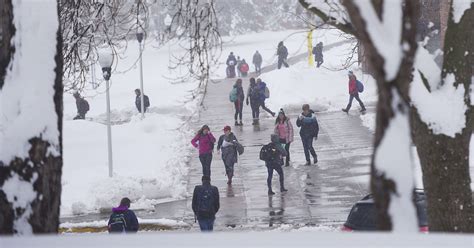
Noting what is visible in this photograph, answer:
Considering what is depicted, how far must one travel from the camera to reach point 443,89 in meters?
8.34

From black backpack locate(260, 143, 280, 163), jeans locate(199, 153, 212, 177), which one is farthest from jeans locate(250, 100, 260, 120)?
black backpack locate(260, 143, 280, 163)

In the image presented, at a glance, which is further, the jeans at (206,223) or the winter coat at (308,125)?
the winter coat at (308,125)

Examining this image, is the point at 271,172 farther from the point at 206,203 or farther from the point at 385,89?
the point at 385,89

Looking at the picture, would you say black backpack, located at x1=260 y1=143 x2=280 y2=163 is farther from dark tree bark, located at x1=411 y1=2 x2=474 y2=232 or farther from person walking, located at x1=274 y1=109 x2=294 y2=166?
dark tree bark, located at x1=411 y1=2 x2=474 y2=232

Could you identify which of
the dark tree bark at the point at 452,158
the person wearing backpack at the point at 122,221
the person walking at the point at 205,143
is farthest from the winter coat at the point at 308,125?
the dark tree bark at the point at 452,158

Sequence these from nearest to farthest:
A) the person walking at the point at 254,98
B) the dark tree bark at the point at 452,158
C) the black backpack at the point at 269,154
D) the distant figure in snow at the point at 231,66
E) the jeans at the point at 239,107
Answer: the dark tree bark at the point at 452,158 < the black backpack at the point at 269,154 < the jeans at the point at 239,107 < the person walking at the point at 254,98 < the distant figure in snow at the point at 231,66

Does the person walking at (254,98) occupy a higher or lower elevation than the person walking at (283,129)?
higher

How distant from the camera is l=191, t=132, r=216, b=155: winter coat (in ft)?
62.0

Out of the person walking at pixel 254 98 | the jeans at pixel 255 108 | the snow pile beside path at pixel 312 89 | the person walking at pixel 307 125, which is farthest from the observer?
the snow pile beside path at pixel 312 89

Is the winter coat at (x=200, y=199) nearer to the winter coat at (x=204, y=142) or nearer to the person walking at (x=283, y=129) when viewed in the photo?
the winter coat at (x=204, y=142)

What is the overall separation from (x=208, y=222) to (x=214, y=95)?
22262 millimetres

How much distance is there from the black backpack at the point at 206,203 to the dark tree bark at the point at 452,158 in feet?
19.5

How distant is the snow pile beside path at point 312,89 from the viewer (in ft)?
101

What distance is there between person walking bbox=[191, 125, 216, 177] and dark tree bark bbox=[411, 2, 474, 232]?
1068 centimetres
